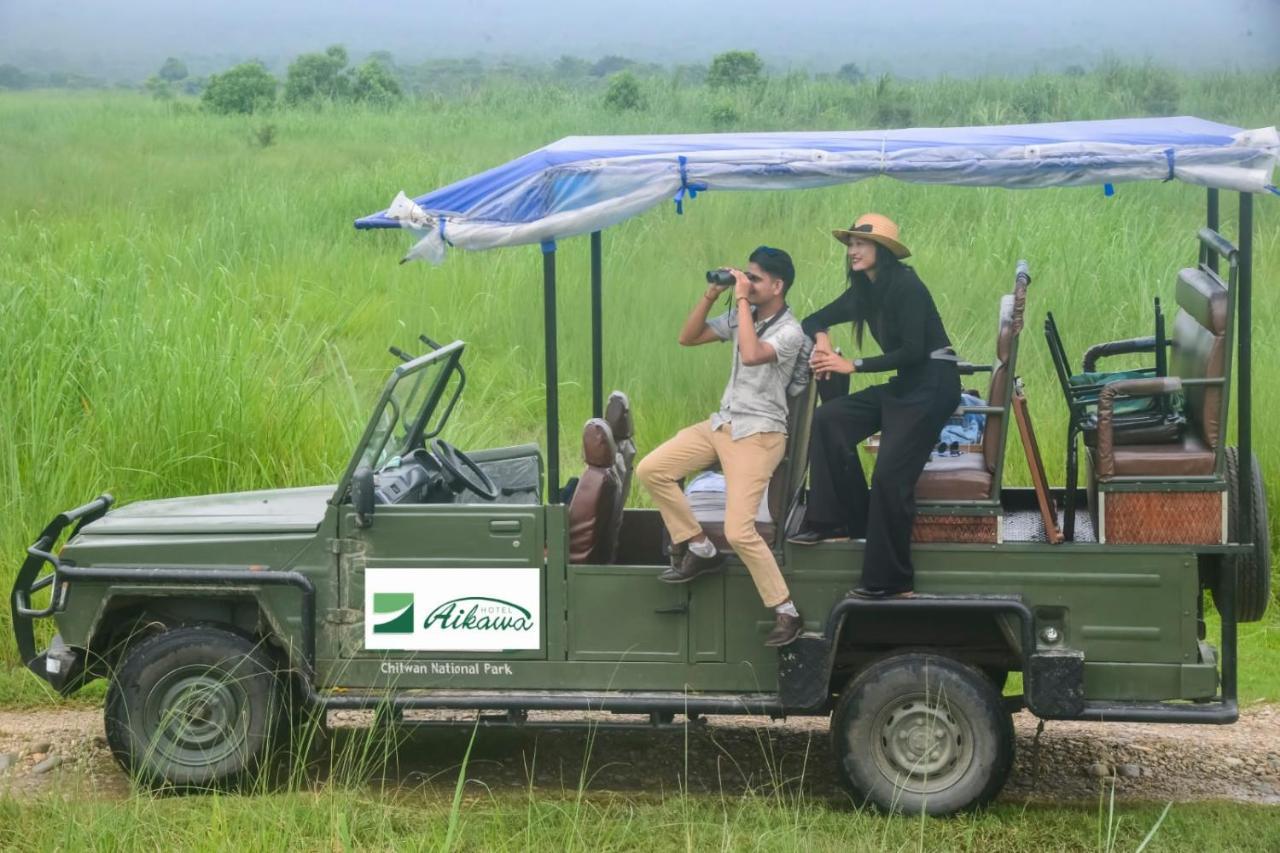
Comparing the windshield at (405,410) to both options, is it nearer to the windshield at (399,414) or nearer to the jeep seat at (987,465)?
the windshield at (399,414)

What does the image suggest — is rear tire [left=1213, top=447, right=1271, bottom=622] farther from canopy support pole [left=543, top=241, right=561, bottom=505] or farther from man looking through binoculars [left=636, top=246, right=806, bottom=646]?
canopy support pole [left=543, top=241, right=561, bottom=505]

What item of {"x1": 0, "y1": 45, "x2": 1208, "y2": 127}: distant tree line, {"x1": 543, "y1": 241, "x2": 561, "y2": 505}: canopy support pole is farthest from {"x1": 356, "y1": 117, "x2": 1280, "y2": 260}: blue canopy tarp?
{"x1": 0, "y1": 45, "x2": 1208, "y2": 127}: distant tree line

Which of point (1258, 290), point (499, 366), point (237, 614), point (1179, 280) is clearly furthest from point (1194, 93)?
point (237, 614)

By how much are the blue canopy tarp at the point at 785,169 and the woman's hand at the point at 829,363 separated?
1.77 ft

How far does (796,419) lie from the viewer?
5609 mm

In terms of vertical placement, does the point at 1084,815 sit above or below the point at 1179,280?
below

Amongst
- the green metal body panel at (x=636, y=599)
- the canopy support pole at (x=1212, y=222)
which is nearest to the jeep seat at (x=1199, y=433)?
the green metal body panel at (x=636, y=599)

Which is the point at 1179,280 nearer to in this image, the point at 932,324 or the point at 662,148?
the point at 932,324

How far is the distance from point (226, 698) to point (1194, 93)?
2146 centimetres

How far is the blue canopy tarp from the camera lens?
17.0 feet

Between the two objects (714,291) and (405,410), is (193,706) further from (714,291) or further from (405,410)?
(714,291)

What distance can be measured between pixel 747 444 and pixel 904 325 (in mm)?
635

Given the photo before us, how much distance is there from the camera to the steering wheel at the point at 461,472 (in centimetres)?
605

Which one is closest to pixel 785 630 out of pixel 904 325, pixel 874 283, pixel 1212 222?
pixel 904 325
